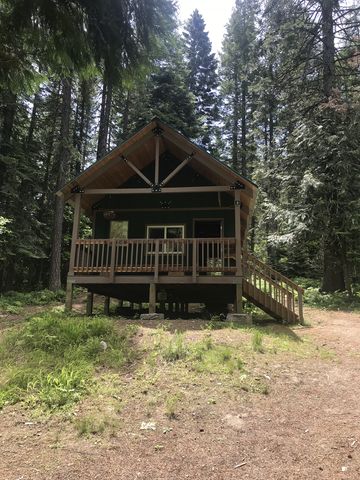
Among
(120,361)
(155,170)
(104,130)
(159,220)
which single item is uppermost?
(104,130)

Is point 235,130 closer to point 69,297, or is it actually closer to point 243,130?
point 243,130

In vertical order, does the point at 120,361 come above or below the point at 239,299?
below

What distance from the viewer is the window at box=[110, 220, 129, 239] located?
16438 mm

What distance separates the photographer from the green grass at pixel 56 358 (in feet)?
21.7

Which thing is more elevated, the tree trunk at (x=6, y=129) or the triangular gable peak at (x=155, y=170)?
the tree trunk at (x=6, y=129)

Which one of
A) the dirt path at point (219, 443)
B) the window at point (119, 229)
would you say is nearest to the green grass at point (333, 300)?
the window at point (119, 229)

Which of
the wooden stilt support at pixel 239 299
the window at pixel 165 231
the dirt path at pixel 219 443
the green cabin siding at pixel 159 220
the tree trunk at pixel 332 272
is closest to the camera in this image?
the dirt path at pixel 219 443

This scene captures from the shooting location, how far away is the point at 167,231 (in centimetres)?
1620

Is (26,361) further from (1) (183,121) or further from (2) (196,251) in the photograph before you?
(1) (183,121)

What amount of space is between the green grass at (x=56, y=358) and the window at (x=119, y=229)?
6.58m

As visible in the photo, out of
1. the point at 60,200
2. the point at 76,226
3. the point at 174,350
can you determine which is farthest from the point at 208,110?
the point at 174,350

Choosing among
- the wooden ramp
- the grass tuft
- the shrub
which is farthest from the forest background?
Answer: the grass tuft

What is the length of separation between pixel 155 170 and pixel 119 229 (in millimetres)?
3323

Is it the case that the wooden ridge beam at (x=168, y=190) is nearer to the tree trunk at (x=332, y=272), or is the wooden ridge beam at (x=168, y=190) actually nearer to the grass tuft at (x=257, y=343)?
the grass tuft at (x=257, y=343)
